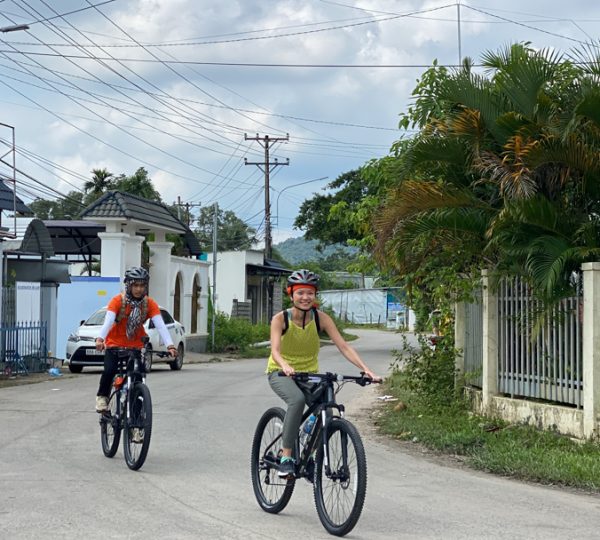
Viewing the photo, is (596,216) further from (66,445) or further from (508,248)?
(66,445)

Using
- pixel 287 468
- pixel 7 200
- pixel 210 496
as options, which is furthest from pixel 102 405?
pixel 7 200

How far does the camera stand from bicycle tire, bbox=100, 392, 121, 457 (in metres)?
10.7

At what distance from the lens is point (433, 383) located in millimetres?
15781

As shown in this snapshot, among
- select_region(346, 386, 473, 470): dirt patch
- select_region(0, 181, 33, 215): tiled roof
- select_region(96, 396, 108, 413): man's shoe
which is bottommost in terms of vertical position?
select_region(346, 386, 473, 470): dirt patch

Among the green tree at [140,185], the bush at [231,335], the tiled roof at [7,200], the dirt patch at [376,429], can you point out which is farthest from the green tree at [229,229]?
the dirt patch at [376,429]

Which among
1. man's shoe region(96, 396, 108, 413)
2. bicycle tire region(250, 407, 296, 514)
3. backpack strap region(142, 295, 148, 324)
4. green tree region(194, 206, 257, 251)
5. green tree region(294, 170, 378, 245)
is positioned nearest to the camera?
bicycle tire region(250, 407, 296, 514)

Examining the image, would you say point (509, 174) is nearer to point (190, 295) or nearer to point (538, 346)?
point (538, 346)

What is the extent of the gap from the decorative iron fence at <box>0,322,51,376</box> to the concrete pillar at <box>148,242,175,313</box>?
9964 mm

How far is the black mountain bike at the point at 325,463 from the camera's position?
7052mm

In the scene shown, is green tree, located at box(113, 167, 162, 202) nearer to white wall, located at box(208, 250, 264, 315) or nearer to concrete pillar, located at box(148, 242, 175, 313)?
white wall, located at box(208, 250, 264, 315)

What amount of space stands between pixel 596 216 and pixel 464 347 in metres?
3.35

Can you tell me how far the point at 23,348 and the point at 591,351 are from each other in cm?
1642

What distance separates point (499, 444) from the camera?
1166 centimetres

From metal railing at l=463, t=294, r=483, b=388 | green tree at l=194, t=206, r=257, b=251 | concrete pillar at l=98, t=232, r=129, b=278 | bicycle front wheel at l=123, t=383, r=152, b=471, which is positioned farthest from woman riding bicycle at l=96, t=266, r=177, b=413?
green tree at l=194, t=206, r=257, b=251
